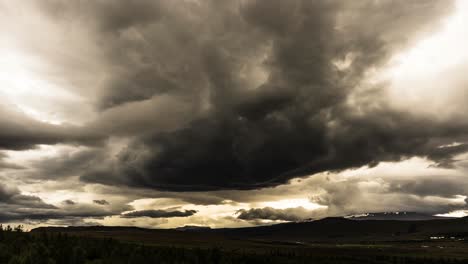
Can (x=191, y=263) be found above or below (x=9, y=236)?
below

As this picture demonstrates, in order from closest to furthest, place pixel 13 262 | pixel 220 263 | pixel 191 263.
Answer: pixel 13 262 → pixel 191 263 → pixel 220 263

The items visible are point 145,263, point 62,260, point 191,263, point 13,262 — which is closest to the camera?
point 13,262

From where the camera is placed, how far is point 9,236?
1656 inches

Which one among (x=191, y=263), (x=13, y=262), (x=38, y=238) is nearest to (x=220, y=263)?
(x=191, y=263)

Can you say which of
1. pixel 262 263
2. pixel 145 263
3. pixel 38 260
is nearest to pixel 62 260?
pixel 38 260

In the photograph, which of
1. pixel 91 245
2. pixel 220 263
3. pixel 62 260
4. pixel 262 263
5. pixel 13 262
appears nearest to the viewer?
pixel 13 262

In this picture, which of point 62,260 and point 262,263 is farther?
point 262,263

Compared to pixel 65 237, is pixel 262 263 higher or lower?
lower

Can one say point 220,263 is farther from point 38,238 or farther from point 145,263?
point 38,238

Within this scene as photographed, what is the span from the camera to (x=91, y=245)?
41.7 metres

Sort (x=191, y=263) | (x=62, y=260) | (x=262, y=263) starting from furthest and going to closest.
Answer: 1. (x=262, y=263)
2. (x=191, y=263)
3. (x=62, y=260)

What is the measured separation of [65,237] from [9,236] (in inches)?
221

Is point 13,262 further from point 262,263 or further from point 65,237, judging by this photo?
point 262,263

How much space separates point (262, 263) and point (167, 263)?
146 feet
